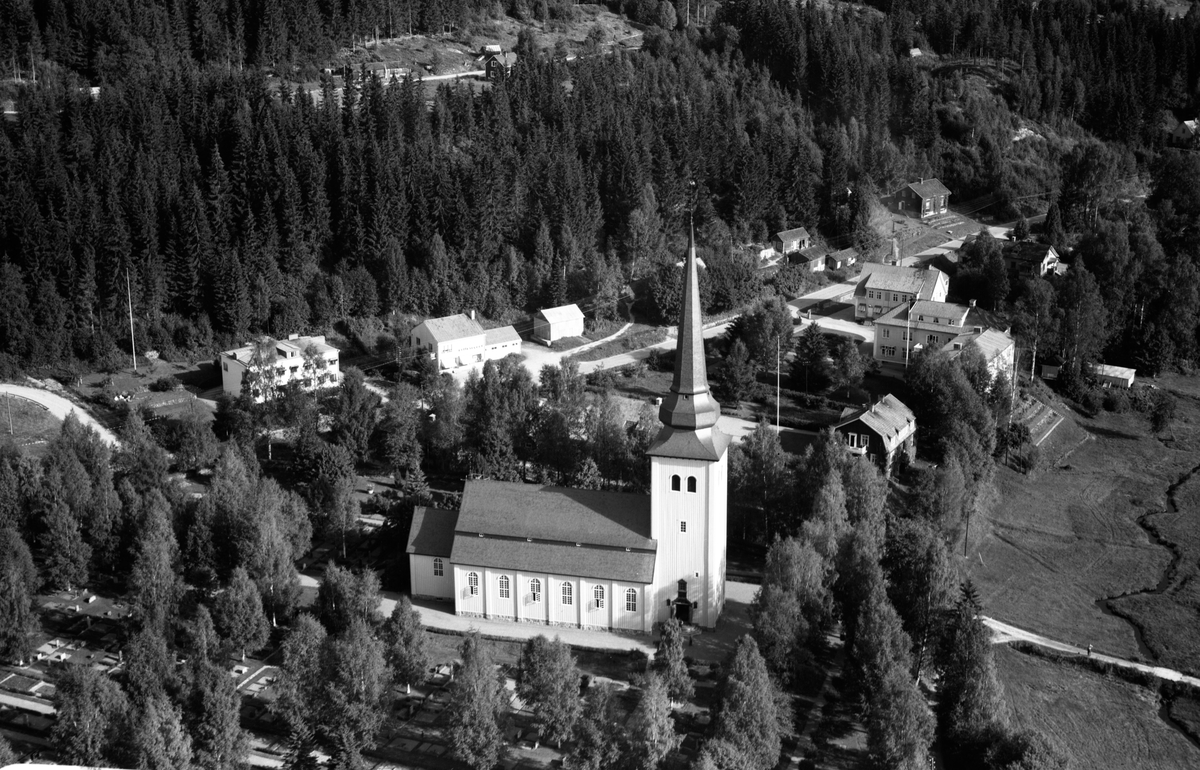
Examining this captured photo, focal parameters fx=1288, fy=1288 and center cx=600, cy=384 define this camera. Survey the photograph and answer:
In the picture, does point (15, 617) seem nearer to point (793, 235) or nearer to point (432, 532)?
point (432, 532)

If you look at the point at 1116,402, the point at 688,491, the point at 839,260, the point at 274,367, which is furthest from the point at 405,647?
the point at 839,260

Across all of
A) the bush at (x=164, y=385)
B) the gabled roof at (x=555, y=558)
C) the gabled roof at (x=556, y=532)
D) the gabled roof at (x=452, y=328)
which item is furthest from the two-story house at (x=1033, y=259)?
the bush at (x=164, y=385)

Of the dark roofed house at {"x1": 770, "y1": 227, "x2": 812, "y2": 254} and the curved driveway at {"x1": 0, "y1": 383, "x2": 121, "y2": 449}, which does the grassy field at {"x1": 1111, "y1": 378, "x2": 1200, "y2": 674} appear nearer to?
the dark roofed house at {"x1": 770, "y1": 227, "x2": 812, "y2": 254}

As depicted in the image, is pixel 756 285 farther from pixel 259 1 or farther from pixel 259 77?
pixel 259 1

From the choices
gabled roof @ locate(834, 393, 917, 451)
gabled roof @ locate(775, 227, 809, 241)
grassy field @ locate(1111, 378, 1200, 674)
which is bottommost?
grassy field @ locate(1111, 378, 1200, 674)

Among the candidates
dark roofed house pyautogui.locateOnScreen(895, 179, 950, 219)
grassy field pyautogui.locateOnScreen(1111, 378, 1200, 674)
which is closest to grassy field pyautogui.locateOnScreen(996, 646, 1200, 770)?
grassy field pyautogui.locateOnScreen(1111, 378, 1200, 674)

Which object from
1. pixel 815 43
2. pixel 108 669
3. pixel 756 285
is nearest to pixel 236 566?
pixel 108 669
